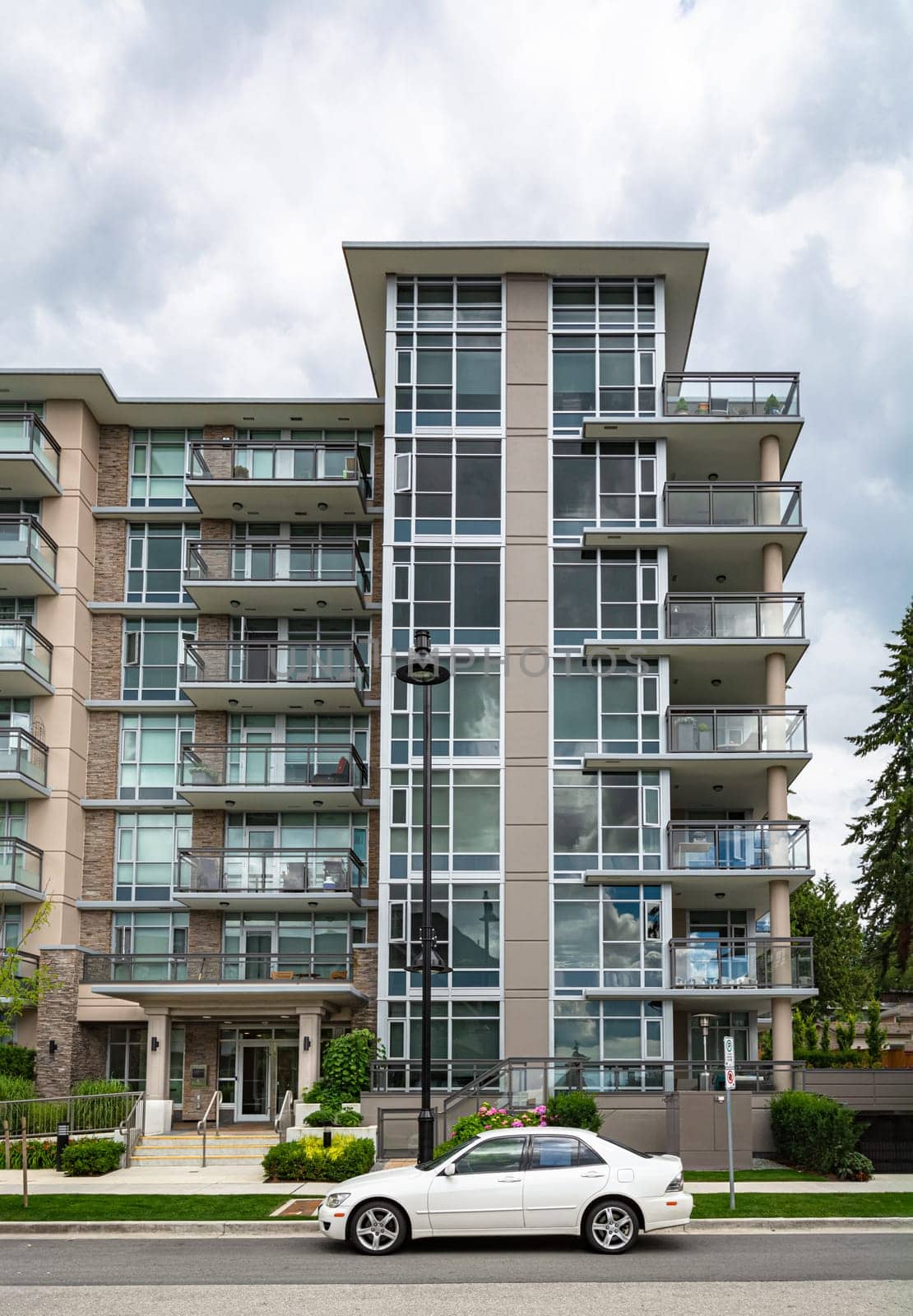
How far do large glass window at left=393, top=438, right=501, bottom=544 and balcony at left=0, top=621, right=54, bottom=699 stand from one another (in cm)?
980

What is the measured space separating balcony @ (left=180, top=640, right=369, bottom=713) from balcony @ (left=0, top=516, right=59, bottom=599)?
4219 millimetres

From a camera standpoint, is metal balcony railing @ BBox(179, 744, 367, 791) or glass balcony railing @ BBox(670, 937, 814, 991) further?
metal balcony railing @ BBox(179, 744, 367, 791)

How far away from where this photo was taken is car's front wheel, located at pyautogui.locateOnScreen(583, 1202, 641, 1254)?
16.9 metres

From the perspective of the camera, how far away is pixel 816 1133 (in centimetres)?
2708

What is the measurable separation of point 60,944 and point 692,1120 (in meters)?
17.0

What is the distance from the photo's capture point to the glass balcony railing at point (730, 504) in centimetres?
3578

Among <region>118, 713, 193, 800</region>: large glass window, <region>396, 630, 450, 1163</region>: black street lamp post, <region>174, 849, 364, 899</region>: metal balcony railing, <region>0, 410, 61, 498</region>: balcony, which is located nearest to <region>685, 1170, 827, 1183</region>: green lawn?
<region>396, 630, 450, 1163</region>: black street lamp post

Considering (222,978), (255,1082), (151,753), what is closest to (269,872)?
(222,978)

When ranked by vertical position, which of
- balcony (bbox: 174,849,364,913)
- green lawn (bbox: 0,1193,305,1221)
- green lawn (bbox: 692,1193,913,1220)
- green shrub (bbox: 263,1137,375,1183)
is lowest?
green lawn (bbox: 0,1193,305,1221)

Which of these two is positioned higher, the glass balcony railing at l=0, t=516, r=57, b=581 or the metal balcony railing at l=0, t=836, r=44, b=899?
the glass balcony railing at l=0, t=516, r=57, b=581

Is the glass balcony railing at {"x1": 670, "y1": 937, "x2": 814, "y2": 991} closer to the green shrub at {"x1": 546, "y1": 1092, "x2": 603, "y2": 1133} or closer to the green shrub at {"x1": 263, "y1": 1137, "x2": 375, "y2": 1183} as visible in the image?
the green shrub at {"x1": 546, "y1": 1092, "x2": 603, "y2": 1133}

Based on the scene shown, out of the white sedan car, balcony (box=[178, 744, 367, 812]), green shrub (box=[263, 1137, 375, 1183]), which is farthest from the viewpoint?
balcony (box=[178, 744, 367, 812])

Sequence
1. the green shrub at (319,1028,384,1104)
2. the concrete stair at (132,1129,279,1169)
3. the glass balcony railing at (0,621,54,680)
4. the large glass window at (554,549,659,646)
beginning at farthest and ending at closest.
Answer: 1. the glass balcony railing at (0,621,54,680)
2. the large glass window at (554,549,659,646)
3. the green shrub at (319,1028,384,1104)
4. the concrete stair at (132,1129,279,1169)

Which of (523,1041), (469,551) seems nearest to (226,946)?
(523,1041)
